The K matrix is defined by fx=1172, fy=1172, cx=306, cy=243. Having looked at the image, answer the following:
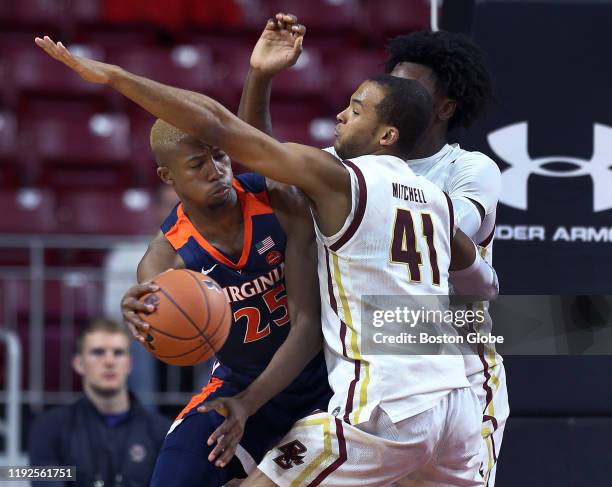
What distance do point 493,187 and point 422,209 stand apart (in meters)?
0.65

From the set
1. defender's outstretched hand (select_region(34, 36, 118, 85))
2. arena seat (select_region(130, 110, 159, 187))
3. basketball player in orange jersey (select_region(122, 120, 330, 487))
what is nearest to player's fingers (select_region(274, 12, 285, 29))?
basketball player in orange jersey (select_region(122, 120, 330, 487))

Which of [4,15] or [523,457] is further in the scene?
[4,15]

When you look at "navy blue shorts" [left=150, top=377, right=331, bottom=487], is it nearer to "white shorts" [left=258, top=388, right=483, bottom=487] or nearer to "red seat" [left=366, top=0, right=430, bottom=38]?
"white shorts" [left=258, top=388, right=483, bottom=487]

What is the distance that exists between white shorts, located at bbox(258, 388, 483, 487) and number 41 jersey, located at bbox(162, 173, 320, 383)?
0.43 m

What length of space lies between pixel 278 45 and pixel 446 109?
31.8 inches

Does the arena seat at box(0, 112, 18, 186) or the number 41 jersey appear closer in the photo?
the number 41 jersey

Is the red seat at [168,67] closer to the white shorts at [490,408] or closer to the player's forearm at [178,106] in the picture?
the white shorts at [490,408]

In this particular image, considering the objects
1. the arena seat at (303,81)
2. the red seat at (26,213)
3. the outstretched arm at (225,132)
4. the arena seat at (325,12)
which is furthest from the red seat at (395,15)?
the outstretched arm at (225,132)

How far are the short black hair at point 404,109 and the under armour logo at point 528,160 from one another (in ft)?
3.73

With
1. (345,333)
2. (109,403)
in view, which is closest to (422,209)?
(345,333)

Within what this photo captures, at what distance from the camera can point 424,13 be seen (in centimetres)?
1038

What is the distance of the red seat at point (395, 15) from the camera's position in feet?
34.2

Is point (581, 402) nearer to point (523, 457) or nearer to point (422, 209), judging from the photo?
point (523, 457)

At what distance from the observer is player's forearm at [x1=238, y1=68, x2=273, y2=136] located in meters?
4.24
